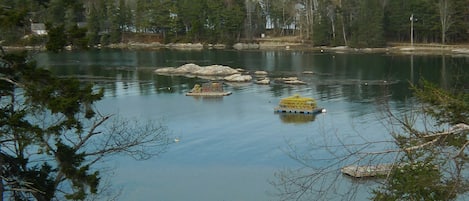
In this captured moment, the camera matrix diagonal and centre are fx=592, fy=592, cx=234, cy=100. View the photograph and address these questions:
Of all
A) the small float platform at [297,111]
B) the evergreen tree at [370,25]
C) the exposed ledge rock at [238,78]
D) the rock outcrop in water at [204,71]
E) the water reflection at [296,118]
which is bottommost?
the water reflection at [296,118]

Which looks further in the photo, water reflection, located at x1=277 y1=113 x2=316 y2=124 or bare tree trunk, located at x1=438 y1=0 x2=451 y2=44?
bare tree trunk, located at x1=438 y1=0 x2=451 y2=44

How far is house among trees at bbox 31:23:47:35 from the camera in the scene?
4.51m

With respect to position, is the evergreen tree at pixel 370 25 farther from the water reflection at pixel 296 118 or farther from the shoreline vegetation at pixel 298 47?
the water reflection at pixel 296 118

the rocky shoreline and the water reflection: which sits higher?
the rocky shoreline

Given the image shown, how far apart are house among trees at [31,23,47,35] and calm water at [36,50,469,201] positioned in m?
1.45

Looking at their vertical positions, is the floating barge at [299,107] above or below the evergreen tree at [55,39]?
below

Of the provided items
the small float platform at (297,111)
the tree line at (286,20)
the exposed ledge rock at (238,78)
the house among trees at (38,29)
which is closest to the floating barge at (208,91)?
the exposed ledge rock at (238,78)

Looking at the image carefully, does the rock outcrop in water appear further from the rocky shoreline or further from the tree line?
the rocky shoreline

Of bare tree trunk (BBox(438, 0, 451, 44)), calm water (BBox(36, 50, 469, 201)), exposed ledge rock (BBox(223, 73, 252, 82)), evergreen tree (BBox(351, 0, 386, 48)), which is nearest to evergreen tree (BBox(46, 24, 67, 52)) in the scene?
calm water (BBox(36, 50, 469, 201))

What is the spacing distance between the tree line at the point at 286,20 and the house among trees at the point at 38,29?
20.0 metres

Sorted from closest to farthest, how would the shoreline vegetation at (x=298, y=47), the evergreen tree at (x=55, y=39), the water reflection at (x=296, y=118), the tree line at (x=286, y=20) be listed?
the evergreen tree at (x=55, y=39) → the water reflection at (x=296, y=118) → the shoreline vegetation at (x=298, y=47) → the tree line at (x=286, y=20)

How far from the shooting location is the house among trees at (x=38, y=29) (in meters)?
4.51

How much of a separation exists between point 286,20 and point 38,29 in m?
35.3

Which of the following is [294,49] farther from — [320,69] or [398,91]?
[398,91]
